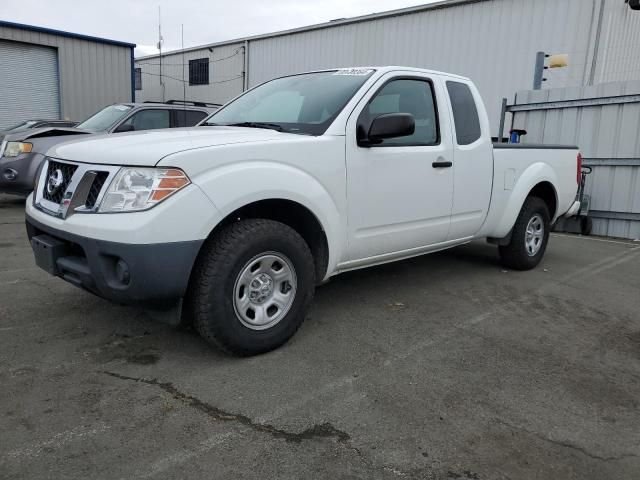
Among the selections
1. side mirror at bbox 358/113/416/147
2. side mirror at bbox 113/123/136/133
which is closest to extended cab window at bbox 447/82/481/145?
side mirror at bbox 358/113/416/147

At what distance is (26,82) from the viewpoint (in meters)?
15.8

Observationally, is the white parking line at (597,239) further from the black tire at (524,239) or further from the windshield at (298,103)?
the windshield at (298,103)

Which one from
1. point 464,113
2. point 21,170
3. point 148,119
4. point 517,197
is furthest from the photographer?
point 148,119

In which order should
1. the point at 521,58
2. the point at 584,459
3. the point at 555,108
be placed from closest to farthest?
the point at 584,459 < the point at 555,108 < the point at 521,58

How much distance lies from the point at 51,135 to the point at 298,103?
6.14 m

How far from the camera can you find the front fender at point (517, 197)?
514 cm

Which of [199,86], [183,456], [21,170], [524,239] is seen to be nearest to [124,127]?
[21,170]

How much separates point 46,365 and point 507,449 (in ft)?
8.17

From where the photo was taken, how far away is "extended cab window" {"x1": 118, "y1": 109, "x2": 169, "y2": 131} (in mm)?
8352

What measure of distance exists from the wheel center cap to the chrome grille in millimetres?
1205

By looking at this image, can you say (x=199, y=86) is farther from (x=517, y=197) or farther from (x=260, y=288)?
(x=260, y=288)

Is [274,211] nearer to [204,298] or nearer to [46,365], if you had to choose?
[204,298]

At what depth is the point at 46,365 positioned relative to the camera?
3031 mm

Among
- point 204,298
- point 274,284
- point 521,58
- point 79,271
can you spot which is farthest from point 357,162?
point 521,58
